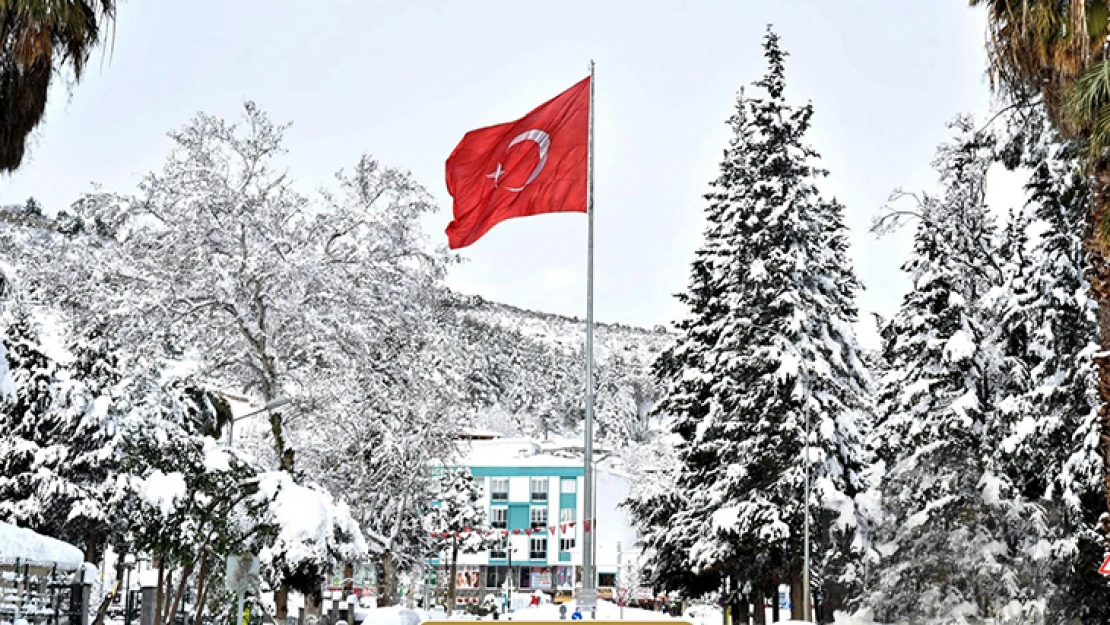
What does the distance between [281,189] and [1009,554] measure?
19.4 meters

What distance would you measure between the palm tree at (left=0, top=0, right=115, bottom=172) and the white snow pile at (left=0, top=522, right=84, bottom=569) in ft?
34.0

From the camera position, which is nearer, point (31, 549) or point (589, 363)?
point (589, 363)

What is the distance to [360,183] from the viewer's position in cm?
3231

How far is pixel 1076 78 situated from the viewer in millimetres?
14953

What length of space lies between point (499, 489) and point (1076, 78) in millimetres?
Answer: 95681

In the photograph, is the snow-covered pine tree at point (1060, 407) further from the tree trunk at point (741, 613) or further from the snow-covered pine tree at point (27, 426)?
the snow-covered pine tree at point (27, 426)

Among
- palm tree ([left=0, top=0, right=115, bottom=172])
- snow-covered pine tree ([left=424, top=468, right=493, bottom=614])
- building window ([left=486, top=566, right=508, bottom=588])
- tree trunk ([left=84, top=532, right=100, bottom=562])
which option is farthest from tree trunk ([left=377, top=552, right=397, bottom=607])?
building window ([left=486, top=566, right=508, bottom=588])

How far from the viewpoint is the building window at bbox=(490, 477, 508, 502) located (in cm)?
10838

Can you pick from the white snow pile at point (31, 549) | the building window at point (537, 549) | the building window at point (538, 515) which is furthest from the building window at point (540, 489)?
the white snow pile at point (31, 549)

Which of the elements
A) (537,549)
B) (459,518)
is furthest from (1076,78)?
(537,549)

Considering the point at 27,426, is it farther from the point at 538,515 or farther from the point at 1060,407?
the point at 538,515

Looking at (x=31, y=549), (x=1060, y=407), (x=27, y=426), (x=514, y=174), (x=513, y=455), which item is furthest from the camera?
(x=513, y=455)

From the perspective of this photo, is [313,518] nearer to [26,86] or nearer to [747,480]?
[26,86]

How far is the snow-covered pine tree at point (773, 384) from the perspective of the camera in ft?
117
